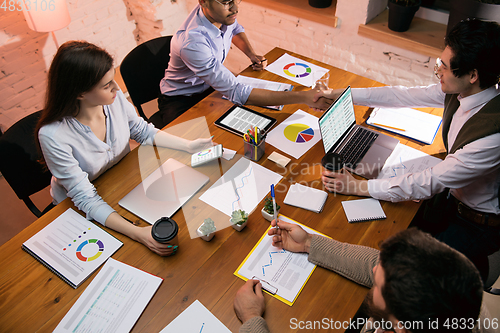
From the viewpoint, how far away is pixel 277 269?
4.09ft

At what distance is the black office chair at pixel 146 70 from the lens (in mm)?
2207

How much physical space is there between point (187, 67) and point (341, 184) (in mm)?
1312

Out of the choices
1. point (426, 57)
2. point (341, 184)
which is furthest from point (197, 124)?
point (426, 57)

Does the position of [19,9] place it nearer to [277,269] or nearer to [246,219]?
[246,219]

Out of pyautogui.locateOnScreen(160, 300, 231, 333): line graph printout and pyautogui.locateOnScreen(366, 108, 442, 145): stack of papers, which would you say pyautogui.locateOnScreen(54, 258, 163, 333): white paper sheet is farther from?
pyautogui.locateOnScreen(366, 108, 442, 145): stack of papers

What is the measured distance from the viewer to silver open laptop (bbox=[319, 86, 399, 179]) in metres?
1.58

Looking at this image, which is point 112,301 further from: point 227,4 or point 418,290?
point 227,4

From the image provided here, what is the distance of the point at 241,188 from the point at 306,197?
0.98 ft

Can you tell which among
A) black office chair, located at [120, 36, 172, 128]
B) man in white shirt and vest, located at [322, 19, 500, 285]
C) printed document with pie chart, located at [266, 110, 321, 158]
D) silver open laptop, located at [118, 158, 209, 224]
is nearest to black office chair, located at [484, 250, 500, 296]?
man in white shirt and vest, located at [322, 19, 500, 285]

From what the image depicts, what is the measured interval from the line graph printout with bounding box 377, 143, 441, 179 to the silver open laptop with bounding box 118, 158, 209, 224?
0.88 metres

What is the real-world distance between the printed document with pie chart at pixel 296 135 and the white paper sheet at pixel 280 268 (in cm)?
55

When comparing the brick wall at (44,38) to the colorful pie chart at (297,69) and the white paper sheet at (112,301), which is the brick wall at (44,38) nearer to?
the colorful pie chart at (297,69)

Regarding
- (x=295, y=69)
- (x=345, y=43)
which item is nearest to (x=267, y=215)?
(x=295, y=69)

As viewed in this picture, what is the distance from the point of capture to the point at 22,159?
1692 mm
